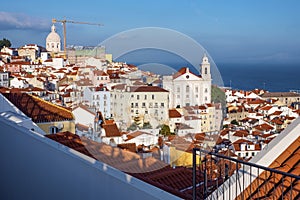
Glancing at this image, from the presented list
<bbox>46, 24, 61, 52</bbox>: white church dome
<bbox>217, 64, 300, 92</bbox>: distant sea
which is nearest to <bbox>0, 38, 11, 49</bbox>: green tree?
<bbox>46, 24, 61, 52</bbox>: white church dome

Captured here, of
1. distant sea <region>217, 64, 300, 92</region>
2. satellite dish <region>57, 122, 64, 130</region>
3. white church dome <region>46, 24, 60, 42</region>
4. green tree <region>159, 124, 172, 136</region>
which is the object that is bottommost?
satellite dish <region>57, 122, 64, 130</region>

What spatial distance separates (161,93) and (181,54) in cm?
25

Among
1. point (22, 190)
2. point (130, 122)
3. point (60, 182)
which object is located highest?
point (130, 122)

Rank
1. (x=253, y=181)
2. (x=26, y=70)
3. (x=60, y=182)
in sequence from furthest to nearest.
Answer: (x=26, y=70) → (x=60, y=182) → (x=253, y=181)

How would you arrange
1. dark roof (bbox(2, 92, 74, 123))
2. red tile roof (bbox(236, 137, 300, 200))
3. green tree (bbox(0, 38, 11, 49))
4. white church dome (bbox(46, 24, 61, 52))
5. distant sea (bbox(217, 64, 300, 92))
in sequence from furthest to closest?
1. distant sea (bbox(217, 64, 300, 92))
2. white church dome (bbox(46, 24, 61, 52))
3. green tree (bbox(0, 38, 11, 49))
4. dark roof (bbox(2, 92, 74, 123))
5. red tile roof (bbox(236, 137, 300, 200))

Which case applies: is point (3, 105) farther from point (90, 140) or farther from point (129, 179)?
point (129, 179)

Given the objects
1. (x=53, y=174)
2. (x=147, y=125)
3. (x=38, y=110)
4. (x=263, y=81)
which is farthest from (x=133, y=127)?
(x=263, y=81)

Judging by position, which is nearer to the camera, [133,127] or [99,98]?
[133,127]

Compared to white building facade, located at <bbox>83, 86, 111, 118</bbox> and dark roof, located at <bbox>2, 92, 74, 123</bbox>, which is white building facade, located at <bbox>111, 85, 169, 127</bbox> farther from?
dark roof, located at <bbox>2, 92, 74, 123</bbox>

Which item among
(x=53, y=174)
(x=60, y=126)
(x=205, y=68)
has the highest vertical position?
(x=205, y=68)

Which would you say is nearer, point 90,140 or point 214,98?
point 214,98

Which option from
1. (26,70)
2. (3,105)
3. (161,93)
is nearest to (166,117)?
(161,93)

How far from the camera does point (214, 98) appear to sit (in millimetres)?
2252

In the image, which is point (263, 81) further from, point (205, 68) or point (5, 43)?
point (205, 68)
